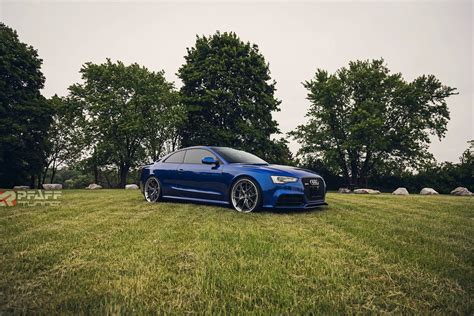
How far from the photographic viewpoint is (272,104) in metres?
22.5

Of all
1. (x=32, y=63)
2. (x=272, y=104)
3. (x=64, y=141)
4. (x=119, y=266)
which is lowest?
(x=119, y=266)

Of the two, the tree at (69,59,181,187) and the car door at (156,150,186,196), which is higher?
the tree at (69,59,181,187)

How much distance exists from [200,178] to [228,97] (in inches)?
600

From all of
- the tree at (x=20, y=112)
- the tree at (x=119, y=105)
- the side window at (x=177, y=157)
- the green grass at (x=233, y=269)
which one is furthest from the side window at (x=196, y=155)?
the tree at (x=20, y=112)

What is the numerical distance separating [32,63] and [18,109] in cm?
445

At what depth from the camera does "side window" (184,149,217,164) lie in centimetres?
679

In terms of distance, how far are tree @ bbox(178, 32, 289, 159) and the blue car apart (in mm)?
13283

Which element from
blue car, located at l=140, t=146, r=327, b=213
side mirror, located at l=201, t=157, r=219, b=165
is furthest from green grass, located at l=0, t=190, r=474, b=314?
side mirror, located at l=201, t=157, r=219, b=165

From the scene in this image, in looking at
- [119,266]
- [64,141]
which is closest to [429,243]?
[119,266]

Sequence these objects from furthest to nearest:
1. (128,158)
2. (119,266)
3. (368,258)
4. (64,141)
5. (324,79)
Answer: (64,141) < (324,79) < (128,158) < (368,258) < (119,266)

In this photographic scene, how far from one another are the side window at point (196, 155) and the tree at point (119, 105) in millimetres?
16085

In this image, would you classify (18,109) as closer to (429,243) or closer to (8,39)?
(8,39)

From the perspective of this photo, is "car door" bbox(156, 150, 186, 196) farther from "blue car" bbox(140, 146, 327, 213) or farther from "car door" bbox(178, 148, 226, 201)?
"car door" bbox(178, 148, 226, 201)

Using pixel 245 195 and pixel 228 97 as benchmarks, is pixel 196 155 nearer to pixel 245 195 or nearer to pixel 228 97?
pixel 245 195
